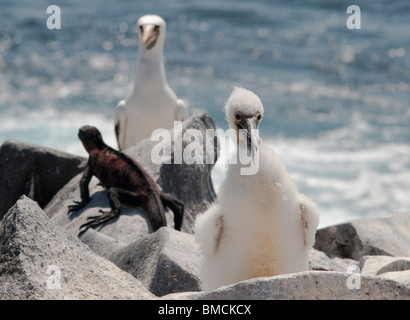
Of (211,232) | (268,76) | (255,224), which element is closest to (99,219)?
(211,232)

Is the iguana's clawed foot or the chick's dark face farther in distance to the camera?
the chick's dark face

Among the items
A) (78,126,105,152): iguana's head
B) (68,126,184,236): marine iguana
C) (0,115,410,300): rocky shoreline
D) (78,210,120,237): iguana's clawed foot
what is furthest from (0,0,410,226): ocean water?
(78,210,120,237): iguana's clawed foot

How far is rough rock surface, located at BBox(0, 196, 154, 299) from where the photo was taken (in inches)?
143

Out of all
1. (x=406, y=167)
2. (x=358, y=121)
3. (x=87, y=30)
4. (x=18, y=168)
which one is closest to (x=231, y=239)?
(x=18, y=168)

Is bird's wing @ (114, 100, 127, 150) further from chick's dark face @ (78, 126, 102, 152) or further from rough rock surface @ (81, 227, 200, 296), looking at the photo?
rough rock surface @ (81, 227, 200, 296)

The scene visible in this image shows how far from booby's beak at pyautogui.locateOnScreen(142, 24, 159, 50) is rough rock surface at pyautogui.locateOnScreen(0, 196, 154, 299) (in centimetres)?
654

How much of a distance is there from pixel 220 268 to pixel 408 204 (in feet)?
25.6

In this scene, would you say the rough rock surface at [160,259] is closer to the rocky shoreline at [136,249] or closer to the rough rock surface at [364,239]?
the rocky shoreline at [136,249]

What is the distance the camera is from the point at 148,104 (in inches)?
399

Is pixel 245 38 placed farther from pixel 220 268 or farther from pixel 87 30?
pixel 220 268

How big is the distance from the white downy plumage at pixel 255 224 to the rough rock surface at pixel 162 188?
1.80 m

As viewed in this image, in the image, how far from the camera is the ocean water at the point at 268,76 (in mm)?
13094

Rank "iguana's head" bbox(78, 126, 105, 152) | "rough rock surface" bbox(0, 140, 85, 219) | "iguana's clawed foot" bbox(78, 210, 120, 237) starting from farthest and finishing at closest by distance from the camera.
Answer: "rough rock surface" bbox(0, 140, 85, 219) → "iguana's head" bbox(78, 126, 105, 152) → "iguana's clawed foot" bbox(78, 210, 120, 237)
